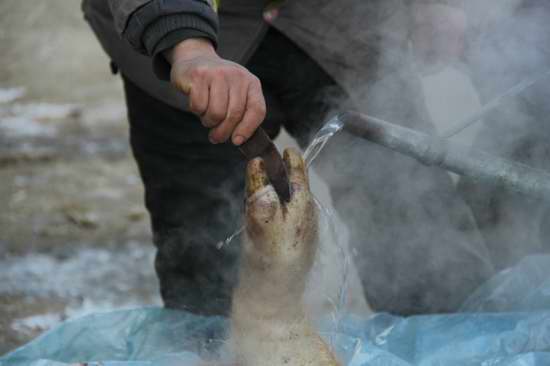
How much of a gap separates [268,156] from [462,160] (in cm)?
43

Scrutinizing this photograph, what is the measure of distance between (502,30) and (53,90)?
5100 millimetres

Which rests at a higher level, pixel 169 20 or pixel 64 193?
pixel 169 20

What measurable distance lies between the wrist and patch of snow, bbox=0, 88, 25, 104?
5.22 metres

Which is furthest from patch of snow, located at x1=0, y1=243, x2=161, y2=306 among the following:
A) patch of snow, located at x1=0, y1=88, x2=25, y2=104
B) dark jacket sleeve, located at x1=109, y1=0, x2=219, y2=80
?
patch of snow, located at x1=0, y1=88, x2=25, y2=104

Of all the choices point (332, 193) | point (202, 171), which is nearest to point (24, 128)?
point (202, 171)

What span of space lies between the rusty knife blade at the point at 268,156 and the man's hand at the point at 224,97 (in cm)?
3

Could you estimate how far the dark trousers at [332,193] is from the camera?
2.68 metres

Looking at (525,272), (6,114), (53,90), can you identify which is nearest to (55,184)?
(6,114)

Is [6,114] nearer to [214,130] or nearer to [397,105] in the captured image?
[397,105]

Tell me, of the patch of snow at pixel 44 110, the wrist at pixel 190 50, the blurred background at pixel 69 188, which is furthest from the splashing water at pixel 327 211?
the patch of snow at pixel 44 110

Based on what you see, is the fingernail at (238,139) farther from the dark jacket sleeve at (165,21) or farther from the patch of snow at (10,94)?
the patch of snow at (10,94)

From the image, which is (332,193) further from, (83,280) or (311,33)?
(83,280)

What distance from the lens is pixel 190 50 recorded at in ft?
6.02

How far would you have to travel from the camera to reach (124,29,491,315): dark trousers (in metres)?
2.68
